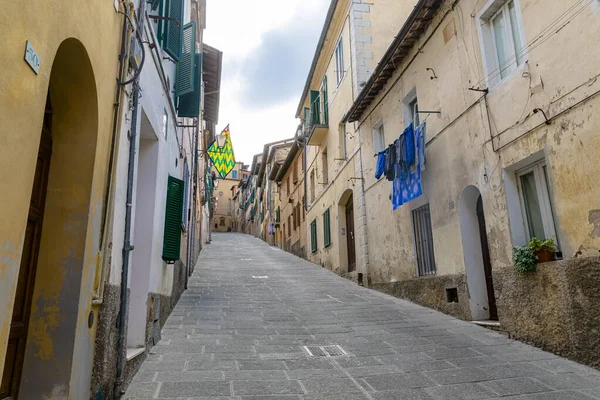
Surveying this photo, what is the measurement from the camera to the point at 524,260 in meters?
5.49

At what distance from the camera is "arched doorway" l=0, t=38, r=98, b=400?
2.92m

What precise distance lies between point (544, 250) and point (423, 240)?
3.53 metres

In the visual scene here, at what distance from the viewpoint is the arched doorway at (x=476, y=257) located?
707cm

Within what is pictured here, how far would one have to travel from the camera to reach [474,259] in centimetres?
723

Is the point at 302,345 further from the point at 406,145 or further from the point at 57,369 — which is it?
the point at 406,145

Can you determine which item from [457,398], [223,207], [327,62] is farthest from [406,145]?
[223,207]

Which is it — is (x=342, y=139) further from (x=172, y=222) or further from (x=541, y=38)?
(x=541, y=38)

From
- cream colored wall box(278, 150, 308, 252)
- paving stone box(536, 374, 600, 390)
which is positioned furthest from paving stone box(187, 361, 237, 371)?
cream colored wall box(278, 150, 308, 252)

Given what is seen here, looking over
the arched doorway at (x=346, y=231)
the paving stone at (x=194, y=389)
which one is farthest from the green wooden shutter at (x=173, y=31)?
the arched doorway at (x=346, y=231)

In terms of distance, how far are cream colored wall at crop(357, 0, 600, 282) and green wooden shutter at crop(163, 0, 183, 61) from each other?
15.0 feet

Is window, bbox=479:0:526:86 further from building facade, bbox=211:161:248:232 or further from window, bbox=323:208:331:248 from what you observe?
building facade, bbox=211:161:248:232

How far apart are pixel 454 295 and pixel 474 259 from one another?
2.58 ft

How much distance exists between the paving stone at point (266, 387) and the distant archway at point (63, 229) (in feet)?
5.51

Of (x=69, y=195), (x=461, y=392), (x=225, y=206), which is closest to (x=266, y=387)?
(x=461, y=392)
